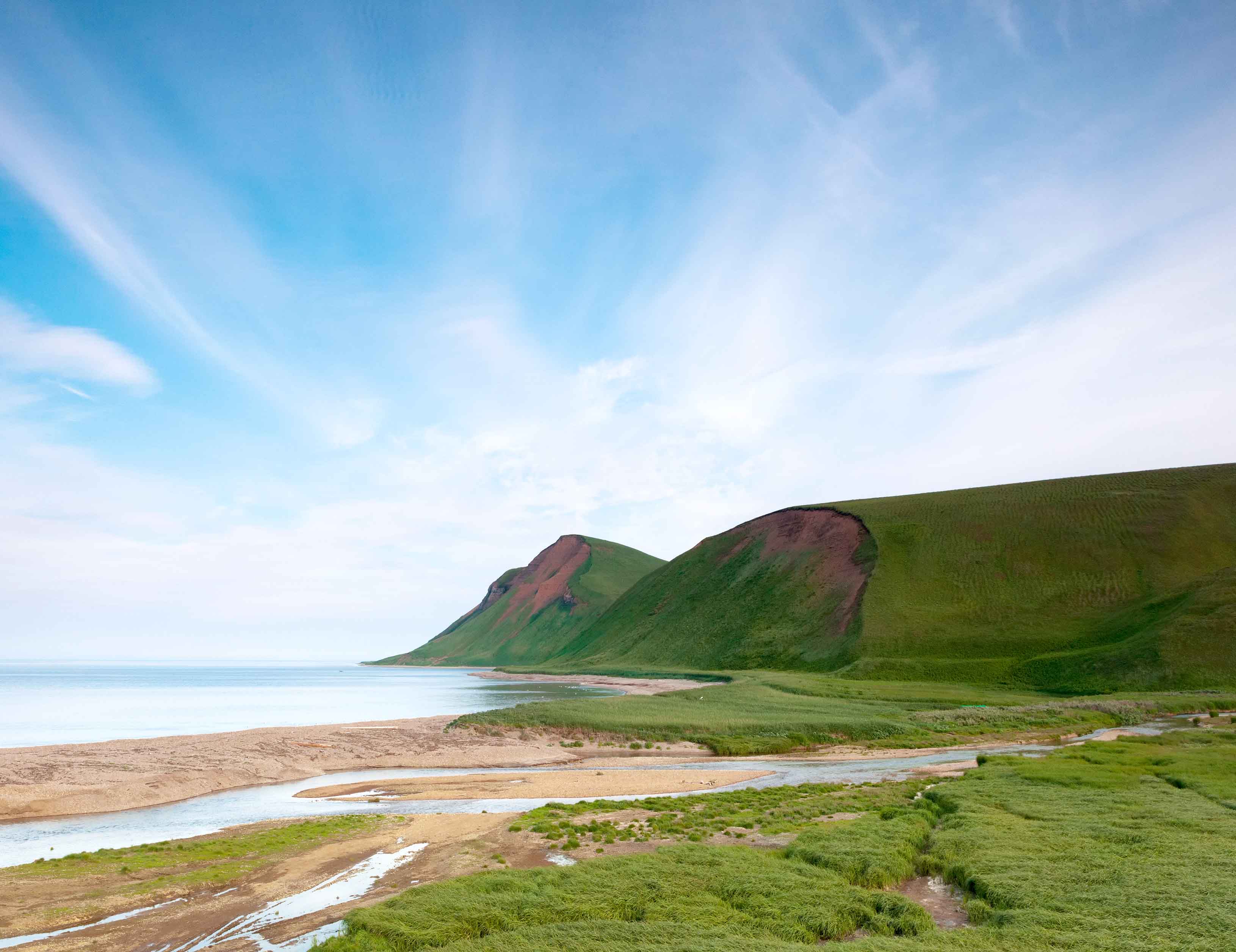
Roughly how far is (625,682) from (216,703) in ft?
181

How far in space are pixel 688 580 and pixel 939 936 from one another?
148132 millimetres

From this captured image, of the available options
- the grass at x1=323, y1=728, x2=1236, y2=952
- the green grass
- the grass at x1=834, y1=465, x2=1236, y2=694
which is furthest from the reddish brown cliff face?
the grass at x1=323, y1=728, x2=1236, y2=952

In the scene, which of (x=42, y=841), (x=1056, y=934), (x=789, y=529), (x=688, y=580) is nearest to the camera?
(x=1056, y=934)

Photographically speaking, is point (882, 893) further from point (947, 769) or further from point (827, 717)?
point (827, 717)

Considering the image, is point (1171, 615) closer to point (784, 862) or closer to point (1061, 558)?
point (1061, 558)

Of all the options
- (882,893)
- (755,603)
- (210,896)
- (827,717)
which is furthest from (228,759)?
(755,603)

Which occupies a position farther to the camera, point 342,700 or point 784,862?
point 342,700

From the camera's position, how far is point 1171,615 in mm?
80625

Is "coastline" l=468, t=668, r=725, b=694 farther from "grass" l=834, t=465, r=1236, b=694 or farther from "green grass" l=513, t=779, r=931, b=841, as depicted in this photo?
"green grass" l=513, t=779, r=931, b=841

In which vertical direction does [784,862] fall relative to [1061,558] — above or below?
below

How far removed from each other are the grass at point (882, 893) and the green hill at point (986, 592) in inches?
2481

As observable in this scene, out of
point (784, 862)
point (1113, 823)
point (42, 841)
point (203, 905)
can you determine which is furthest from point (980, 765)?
point (42, 841)

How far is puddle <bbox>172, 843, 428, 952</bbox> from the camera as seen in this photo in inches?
551

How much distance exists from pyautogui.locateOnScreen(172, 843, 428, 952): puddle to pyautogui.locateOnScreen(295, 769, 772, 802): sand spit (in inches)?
433
